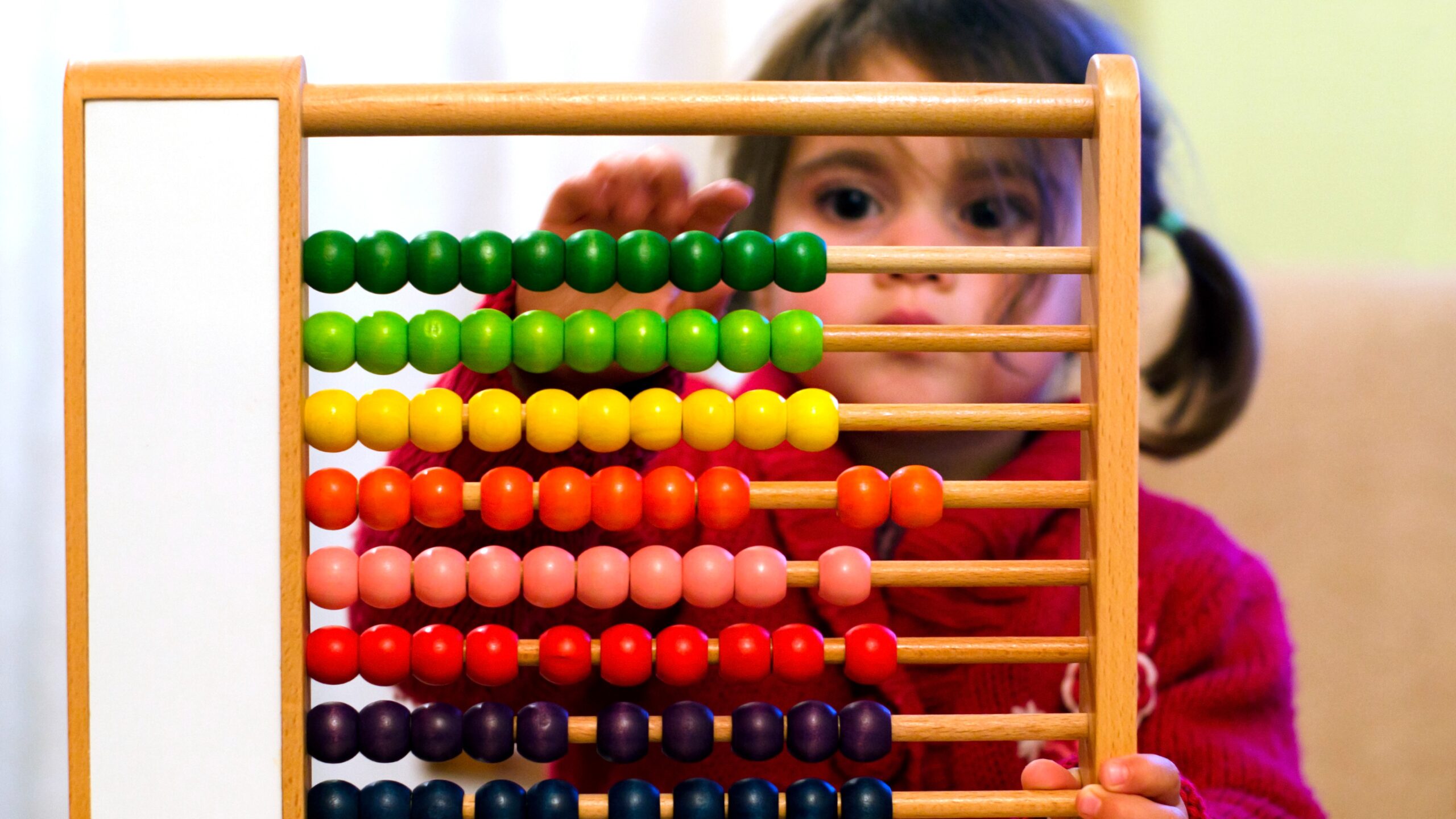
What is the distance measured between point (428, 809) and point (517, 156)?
2.34ft

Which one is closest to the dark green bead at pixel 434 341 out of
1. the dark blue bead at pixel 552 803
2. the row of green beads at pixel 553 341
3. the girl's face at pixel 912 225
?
the row of green beads at pixel 553 341

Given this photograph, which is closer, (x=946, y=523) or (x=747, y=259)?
(x=747, y=259)

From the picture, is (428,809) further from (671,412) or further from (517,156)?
(517,156)

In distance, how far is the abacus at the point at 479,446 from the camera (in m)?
0.50

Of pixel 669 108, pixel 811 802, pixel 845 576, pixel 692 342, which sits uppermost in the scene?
pixel 669 108

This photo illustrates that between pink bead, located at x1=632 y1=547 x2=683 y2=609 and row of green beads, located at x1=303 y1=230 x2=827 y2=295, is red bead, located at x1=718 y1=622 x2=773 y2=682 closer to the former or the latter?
pink bead, located at x1=632 y1=547 x2=683 y2=609

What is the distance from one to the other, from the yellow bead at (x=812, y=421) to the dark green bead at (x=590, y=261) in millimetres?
110

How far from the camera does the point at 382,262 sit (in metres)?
0.52

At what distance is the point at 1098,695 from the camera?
0.52 m

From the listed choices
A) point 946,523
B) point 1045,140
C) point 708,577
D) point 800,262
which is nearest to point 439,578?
point 708,577

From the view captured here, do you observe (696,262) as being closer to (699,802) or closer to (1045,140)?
(699,802)

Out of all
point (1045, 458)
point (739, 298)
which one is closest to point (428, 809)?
point (1045, 458)

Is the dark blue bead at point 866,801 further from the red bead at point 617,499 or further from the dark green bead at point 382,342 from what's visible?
the dark green bead at point 382,342

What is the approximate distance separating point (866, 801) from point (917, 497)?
15 cm
